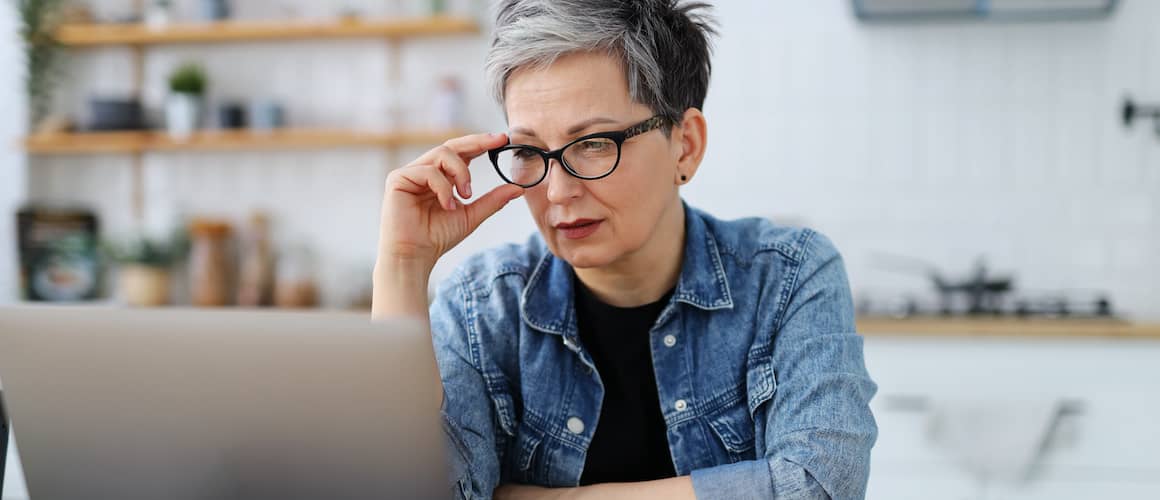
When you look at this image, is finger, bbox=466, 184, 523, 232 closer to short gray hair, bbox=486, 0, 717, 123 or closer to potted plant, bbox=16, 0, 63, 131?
short gray hair, bbox=486, 0, 717, 123

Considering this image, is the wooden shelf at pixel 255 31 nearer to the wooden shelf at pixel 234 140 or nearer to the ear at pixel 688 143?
the wooden shelf at pixel 234 140

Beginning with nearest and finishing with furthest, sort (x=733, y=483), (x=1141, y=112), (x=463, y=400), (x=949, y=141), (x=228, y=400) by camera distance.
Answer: (x=228, y=400) → (x=733, y=483) → (x=463, y=400) → (x=1141, y=112) → (x=949, y=141)

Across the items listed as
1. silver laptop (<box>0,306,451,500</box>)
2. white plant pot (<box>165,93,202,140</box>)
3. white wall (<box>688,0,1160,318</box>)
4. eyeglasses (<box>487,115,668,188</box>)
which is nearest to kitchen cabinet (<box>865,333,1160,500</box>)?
white wall (<box>688,0,1160,318</box>)

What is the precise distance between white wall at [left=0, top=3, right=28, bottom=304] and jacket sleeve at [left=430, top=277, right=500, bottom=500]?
9.68 ft

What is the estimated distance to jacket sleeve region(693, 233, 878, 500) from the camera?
111 cm

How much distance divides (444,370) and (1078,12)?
8.55 feet

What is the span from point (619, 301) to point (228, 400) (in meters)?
0.71

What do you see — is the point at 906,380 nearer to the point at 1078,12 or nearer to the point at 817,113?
the point at 817,113

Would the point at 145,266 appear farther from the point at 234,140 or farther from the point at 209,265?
the point at 234,140

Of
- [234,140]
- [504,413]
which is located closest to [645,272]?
[504,413]

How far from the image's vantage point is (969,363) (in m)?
2.63

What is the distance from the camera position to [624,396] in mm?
1304

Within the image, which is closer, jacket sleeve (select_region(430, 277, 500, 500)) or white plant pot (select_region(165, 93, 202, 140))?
jacket sleeve (select_region(430, 277, 500, 500))

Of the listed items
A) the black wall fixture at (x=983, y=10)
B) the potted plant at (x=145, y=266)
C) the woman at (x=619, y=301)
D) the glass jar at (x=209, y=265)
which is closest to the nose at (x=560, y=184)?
the woman at (x=619, y=301)
